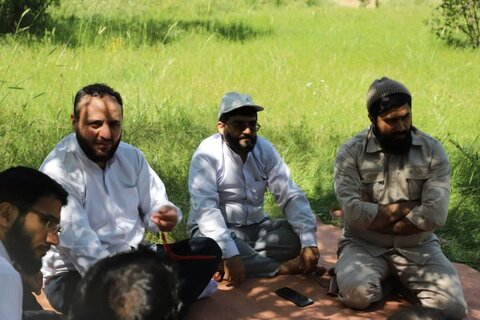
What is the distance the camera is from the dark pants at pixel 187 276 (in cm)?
396

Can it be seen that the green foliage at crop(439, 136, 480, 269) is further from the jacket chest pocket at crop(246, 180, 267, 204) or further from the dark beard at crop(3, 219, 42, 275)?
the dark beard at crop(3, 219, 42, 275)

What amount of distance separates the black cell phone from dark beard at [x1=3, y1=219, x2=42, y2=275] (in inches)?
78.6

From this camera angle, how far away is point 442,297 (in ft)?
13.9

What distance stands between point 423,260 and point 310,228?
0.76m

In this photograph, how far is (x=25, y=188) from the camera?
2801 mm

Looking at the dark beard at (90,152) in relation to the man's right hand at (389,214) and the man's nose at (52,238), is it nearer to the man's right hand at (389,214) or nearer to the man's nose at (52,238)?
the man's nose at (52,238)

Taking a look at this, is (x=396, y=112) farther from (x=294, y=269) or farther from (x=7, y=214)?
(x=7, y=214)

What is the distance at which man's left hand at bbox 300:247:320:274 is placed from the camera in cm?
471

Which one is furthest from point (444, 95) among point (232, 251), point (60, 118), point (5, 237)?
point (5, 237)

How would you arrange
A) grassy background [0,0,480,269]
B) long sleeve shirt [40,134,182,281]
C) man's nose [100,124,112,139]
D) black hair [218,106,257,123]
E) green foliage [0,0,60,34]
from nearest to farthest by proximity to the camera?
long sleeve shirt [40,134,182,281], man's nose [100,124,112,139], black hair [218,106,257,123], grassy background [0,0,480,269], green foliage [0,0,60,34]

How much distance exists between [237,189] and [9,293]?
2.63 metres

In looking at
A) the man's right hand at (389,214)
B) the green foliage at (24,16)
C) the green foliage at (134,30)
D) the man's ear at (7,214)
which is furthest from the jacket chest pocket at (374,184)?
the green foliage at (24,16)

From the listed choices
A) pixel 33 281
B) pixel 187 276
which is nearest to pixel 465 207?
pixel 187 276

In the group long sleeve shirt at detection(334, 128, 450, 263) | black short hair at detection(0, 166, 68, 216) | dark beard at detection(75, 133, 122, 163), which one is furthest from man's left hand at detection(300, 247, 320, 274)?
black short hair at detection(0, 166, 68, 216)
